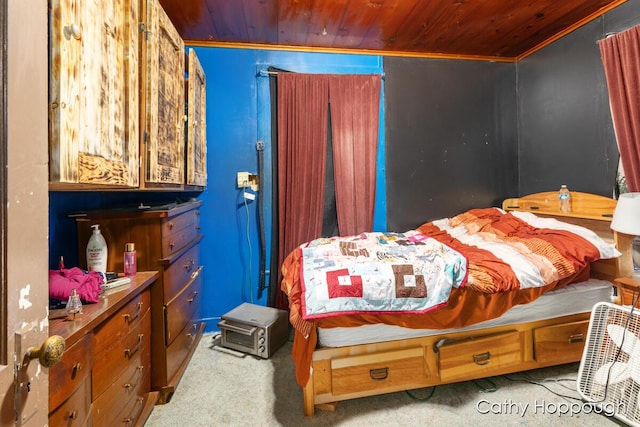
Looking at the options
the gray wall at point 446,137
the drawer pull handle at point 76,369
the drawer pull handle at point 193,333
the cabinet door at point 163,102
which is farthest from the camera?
the gray wall at point 446,137

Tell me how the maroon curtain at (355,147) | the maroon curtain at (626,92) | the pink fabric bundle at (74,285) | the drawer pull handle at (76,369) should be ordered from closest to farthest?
the drawer pull handle at (76,369) < the pink fabric bundle at (74,285) < the maroon curtain at (626,92) < the maroon curtain at (355,147)

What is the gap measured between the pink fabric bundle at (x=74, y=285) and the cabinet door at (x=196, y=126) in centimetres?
101

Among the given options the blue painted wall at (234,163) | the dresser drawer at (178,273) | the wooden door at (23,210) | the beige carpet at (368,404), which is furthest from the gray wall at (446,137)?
the wooden door at (23,210)

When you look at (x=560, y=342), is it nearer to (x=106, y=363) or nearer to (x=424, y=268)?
(x=424, y=268)

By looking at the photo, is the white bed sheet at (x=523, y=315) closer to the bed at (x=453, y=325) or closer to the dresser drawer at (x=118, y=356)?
the bed at (x=453, y=325)

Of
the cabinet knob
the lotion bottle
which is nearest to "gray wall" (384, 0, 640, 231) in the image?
the lotion bottle

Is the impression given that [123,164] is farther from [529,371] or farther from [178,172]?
[529,371]

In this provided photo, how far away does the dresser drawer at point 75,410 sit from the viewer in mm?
886

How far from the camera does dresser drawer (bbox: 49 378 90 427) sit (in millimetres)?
886

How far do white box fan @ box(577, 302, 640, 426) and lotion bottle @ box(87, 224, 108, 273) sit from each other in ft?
8.67

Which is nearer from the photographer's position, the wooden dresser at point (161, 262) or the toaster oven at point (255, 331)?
the wooden dresser at point (161, 262)

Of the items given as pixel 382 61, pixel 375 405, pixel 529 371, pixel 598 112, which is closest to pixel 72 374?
pixel 375 405

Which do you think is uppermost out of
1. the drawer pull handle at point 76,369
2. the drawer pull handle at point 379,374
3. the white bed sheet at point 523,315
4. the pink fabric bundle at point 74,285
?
the pink fabric bundle at point 74,285

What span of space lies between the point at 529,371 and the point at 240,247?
2.47 m
